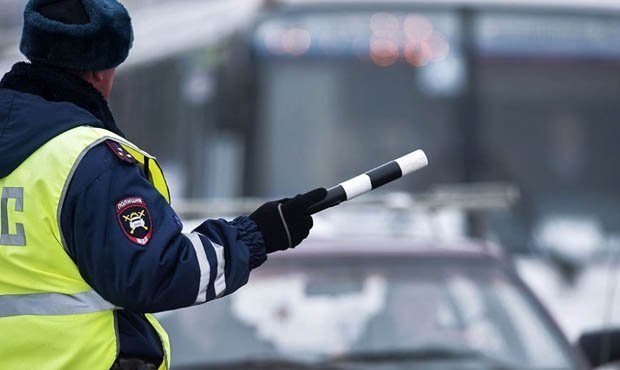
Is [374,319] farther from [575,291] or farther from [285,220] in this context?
[575,291]

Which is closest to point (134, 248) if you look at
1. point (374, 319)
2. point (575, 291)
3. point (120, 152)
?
point (120, 152)

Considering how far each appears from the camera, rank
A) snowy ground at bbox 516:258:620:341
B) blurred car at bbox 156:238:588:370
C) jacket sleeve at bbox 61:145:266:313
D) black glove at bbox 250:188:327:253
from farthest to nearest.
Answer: snowy ground at bbox 516:258:620:341, blurred car at bbox 156:238:588:370, black glove at bbox 250:188:327:253, jacket sleeve at bbox 61:145:266:313

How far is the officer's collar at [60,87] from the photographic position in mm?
3410

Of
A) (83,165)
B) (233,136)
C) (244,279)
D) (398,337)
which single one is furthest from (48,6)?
(233,136)

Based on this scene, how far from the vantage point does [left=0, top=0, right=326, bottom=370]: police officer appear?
320 centimetres

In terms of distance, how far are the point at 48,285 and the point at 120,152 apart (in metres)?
0.31

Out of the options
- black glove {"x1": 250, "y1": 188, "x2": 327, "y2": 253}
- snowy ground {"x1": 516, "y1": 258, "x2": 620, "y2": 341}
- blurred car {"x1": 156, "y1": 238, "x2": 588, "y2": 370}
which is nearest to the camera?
black glove {"x1": 250, "y1": 188, "x2": 327, "y2": 253}

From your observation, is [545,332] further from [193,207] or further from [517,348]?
[193,207]

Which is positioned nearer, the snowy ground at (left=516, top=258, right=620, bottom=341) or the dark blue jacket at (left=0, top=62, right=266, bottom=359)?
the dark blue jacket at (left=0, top=62, right=266, bottom=359)

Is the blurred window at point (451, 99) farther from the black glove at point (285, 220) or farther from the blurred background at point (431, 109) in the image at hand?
the black glove at point (285, 220)

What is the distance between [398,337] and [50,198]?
8.78ft

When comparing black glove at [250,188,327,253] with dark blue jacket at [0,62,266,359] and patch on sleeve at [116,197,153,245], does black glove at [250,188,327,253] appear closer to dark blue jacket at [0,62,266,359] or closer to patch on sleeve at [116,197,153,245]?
dark blue jacket at [0,62,266,359]

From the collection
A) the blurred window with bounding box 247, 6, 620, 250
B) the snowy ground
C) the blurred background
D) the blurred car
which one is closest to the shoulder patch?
the blurred car

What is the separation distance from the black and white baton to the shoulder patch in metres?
0.40
